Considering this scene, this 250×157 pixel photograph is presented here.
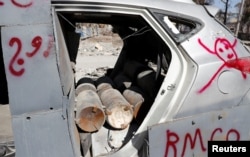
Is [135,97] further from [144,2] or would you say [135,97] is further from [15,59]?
[15,59]

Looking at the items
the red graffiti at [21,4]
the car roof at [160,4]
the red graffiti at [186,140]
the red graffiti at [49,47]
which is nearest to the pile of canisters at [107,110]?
the red graffiti at [186,140]

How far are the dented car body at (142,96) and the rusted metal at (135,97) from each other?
0.01m

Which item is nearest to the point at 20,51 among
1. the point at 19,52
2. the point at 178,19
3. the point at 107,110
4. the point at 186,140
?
the point at 19,52

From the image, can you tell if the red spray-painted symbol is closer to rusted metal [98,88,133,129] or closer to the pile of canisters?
the pile of canisters

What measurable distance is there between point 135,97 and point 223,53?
0.98 meters

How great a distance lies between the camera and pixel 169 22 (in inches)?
108

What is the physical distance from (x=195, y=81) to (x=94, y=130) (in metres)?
0.99

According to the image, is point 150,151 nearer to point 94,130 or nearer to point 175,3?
point 94,130

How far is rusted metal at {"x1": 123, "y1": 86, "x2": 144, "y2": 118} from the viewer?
10.3 ft

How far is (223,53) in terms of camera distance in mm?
2805

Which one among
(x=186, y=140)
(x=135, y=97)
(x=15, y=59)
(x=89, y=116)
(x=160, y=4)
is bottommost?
(x=186, y=140)

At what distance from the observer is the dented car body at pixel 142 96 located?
2326 millimetres

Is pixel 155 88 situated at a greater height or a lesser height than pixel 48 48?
lesser

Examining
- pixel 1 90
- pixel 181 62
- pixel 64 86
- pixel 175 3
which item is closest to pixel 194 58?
pixel 181 62
